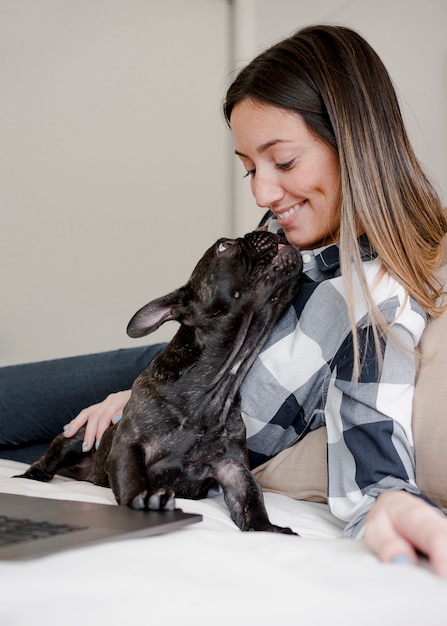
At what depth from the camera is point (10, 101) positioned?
4082mm

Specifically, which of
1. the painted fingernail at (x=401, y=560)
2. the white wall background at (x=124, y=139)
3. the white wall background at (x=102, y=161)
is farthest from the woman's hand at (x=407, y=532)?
the white wall background at (x=102, y=161)

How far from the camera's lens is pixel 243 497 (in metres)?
1.52

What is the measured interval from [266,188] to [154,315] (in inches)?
15.1

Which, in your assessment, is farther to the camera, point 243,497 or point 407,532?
point 243,497

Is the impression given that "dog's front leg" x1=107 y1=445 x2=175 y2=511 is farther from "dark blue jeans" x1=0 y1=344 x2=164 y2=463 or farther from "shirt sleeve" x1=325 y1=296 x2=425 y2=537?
"dark blue jeans" x1=0 y1=344 x2=164 y2=463

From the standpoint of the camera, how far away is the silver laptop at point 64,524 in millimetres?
827

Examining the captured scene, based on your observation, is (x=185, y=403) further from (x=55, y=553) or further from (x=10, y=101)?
(x=10, y=101)

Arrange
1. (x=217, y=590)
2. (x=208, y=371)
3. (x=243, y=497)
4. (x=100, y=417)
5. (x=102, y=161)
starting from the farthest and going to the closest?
(x=102, y=161) → (x=100, y=417) → (x=208, y=371) → (x=243, y=497) → (x=217, y=590)

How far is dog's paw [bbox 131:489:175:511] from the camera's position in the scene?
122cm

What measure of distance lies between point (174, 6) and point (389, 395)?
379cm

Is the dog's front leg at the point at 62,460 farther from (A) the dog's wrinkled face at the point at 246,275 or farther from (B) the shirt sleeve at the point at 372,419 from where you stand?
(B) the shirt sleeve at the point at 372,419

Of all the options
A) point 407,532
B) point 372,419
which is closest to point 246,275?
point 372,419

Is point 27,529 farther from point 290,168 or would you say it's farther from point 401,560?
point 290,168

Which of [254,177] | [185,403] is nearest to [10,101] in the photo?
[254,177]
